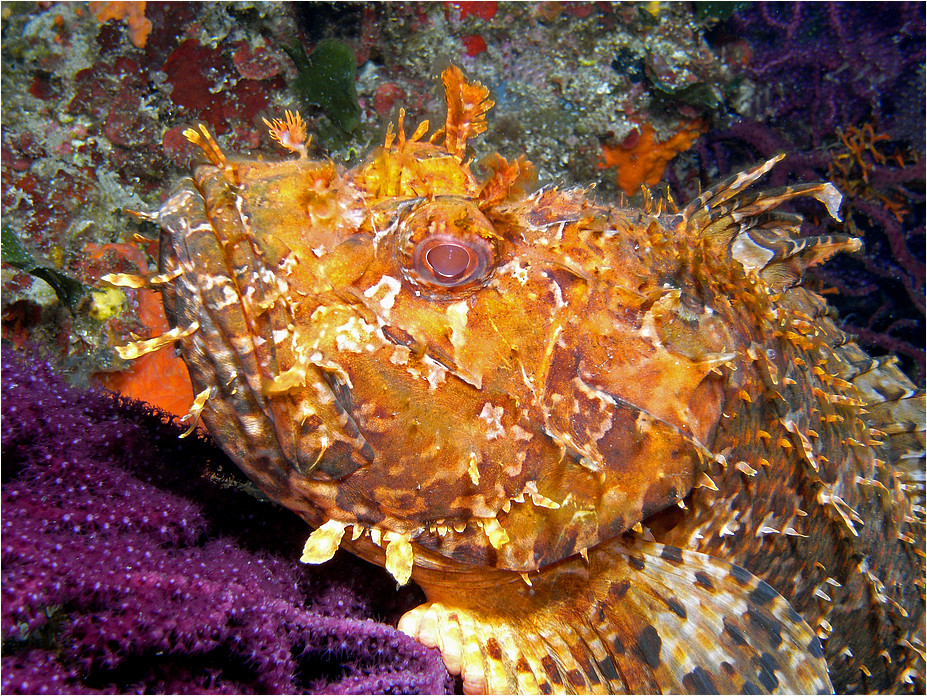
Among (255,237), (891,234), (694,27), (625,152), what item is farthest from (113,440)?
(891,234)

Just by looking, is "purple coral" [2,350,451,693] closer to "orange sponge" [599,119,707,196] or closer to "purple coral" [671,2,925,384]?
"orange sponge" [599,119,707,196]

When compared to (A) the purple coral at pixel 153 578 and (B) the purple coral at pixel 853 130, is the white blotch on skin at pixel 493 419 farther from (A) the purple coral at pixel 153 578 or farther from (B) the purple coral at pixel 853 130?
(B) the purple coral at pixel 853 130

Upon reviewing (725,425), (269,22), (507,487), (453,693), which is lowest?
(453,693)

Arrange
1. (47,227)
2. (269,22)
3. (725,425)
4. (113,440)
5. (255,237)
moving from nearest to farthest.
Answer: (255,237) → (725,425) → (113,440) → (47,227) → (269,22)

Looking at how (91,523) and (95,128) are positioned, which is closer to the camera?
(91,523)

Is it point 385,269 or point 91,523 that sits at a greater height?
point 385,269

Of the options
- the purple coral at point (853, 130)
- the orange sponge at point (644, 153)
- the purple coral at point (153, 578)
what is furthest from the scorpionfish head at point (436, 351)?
the purple coral at point (853, 130)

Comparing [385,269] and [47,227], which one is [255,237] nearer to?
[385,269]
